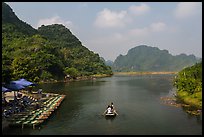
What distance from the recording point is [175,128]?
975 inches

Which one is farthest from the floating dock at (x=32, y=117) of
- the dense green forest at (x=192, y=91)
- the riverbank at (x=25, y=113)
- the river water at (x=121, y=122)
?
the dense green forest at (x=192, y=91)

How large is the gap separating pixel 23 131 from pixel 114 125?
7996 millimetres

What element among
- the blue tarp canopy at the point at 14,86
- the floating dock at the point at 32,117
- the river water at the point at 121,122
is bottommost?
the river water at the point at 121,122

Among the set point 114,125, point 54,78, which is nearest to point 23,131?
point 114,125

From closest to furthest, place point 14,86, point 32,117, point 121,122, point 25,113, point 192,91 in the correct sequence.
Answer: point 32,117 < point 121,122 < point 25,113 < point 14,86 < point 192,91

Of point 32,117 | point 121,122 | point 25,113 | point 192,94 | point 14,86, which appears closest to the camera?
point 32,117

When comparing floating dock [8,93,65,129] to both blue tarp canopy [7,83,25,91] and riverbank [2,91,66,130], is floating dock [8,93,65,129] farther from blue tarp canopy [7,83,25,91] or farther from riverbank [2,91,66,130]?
blue tarp canopy [7,83,25,91]

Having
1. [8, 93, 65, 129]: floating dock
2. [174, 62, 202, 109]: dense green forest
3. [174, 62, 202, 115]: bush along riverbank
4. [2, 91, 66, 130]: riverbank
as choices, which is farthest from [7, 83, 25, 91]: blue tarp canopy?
[174, 62, 202, 109]: dense green forest

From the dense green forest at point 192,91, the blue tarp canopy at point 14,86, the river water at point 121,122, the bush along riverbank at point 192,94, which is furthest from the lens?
the dense green forest at point 192,91

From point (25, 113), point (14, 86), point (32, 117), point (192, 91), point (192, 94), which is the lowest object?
point (32, 117)

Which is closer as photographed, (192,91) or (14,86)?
(14,86)

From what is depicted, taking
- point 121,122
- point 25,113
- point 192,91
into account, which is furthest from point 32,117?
point 192,91

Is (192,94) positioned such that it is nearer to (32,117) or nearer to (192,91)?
(192,91)

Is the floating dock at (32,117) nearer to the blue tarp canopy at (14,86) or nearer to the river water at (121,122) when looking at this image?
the river water at (121,122)
